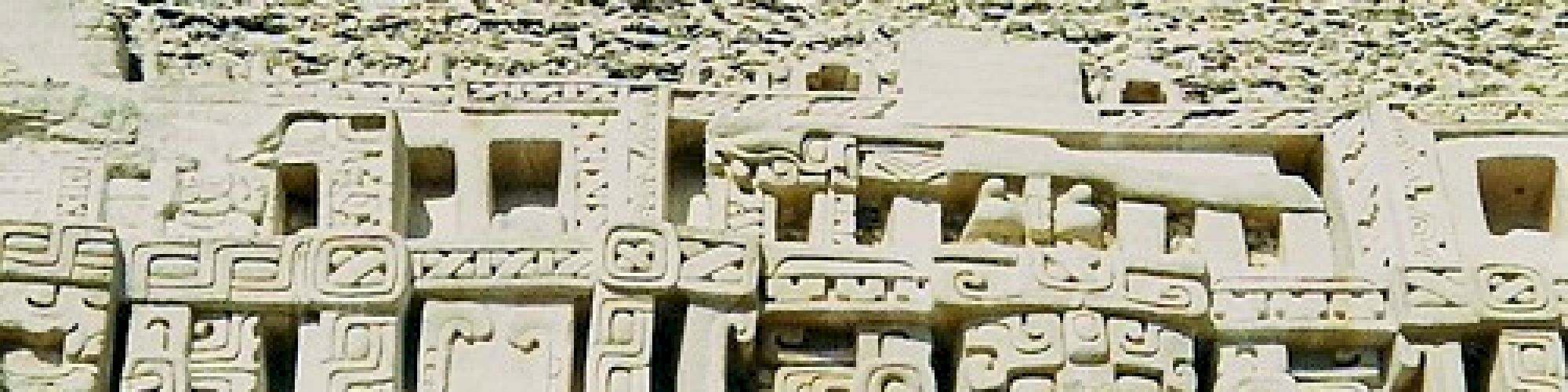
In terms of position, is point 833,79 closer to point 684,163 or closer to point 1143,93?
point 1143,93

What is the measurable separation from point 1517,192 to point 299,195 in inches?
137

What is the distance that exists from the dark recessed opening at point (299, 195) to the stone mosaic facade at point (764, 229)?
0.03ft

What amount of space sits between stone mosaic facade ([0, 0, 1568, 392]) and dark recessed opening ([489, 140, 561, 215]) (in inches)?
0.4

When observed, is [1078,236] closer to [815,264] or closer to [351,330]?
[815,264]

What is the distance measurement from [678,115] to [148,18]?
3033mm

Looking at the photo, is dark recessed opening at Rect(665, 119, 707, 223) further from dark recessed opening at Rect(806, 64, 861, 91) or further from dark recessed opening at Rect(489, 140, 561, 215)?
dark recessed opening at Rect(806, 64, 861, 91)

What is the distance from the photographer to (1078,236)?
10297mm

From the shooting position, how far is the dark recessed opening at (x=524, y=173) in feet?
34.8

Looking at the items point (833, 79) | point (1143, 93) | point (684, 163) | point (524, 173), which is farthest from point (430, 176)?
point (1143, 93)

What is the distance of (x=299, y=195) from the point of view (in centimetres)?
1049

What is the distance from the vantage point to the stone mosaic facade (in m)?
9.60

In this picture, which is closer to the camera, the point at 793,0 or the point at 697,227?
the point at 697,227

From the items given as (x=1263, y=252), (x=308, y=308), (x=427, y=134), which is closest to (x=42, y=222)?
(x=308, y=308)

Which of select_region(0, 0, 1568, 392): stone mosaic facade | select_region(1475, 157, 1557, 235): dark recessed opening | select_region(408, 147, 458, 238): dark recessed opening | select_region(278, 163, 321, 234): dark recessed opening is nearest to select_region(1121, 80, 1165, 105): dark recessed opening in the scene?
select_region(0, 0, 1568, 392): stone mosaic facade
